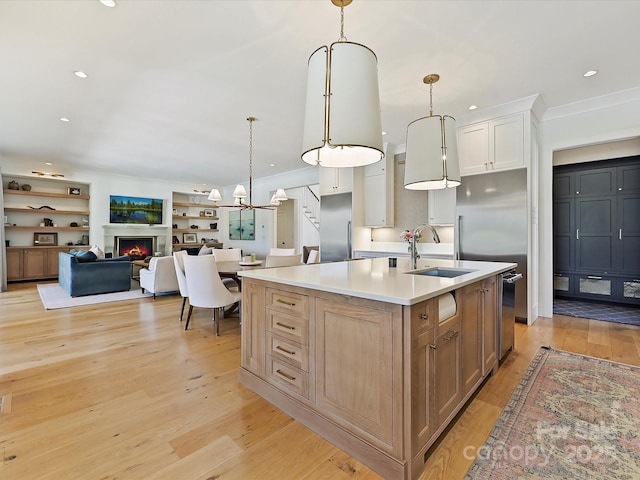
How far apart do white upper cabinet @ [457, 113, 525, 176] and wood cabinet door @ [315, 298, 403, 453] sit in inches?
140

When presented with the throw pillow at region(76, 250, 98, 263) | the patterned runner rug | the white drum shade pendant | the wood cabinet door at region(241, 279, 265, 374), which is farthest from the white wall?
the throw pillow at region(76, 250, 98, 263)

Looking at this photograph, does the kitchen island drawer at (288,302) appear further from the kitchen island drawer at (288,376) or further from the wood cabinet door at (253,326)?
the kitchen island drawer at (288,376)

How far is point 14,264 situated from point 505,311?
9.61 m

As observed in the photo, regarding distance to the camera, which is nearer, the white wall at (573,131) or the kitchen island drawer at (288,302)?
the kitchen island drawer at (288,302)

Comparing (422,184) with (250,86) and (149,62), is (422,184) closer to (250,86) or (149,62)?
(250,86)

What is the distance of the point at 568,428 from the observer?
177cm

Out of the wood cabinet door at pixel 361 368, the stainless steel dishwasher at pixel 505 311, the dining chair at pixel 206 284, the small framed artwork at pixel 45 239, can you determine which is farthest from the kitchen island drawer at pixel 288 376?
the small framed artwork at pixel 45 239

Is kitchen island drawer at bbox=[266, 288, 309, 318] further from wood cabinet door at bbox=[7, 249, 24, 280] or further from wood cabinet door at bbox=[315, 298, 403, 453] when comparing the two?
wood cabinet door at bbox=[7, 249, 24, 280]

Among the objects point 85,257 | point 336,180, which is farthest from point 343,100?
point 85,257

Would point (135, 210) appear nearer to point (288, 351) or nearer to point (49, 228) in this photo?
point (49, 228)

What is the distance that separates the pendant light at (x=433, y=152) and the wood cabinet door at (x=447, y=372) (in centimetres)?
131

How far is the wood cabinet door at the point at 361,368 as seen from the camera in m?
1.40

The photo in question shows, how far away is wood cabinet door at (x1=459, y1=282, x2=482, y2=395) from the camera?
1.90 metres

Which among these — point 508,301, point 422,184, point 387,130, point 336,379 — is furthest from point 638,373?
point 387,130
